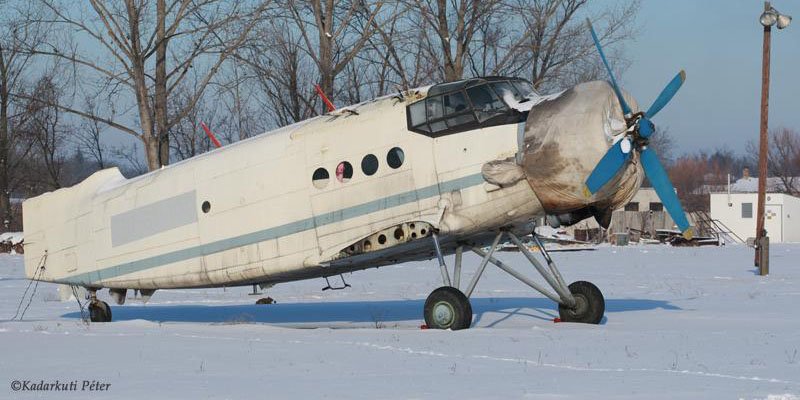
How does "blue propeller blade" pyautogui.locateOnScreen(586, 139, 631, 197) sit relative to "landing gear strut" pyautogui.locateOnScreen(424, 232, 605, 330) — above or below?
above

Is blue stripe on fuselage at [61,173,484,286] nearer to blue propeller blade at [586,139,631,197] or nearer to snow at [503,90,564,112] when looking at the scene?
snow at [503,90,564,112]

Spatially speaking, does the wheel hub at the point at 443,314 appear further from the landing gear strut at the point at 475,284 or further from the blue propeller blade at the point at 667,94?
the blue propeller blade at the point at 667,94

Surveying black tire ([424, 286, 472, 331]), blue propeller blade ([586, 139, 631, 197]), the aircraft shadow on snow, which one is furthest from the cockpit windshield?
the aircraft shadow on snow

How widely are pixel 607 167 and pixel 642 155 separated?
936 millimetres

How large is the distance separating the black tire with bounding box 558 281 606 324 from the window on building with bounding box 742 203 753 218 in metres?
62.5

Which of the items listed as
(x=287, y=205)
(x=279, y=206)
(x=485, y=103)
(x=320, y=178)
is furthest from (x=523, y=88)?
(x=279, y=206)

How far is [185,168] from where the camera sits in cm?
1764

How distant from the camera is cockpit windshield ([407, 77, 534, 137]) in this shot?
14.8 m

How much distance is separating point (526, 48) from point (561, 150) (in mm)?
31014

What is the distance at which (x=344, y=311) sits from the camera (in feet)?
67.2

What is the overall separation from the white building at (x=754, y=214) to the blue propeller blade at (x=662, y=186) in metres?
62.3

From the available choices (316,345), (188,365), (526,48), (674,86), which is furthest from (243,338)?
(526,48)

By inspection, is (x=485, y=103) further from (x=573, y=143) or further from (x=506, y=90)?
(x=573, y=143)

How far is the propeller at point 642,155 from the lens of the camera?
14.0m
